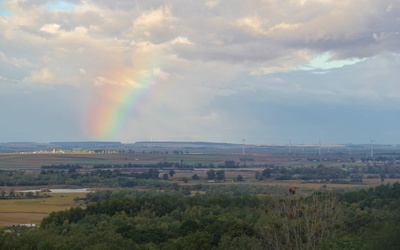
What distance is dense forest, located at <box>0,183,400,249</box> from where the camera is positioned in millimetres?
29797

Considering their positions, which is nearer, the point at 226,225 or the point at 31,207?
the point at 226,225

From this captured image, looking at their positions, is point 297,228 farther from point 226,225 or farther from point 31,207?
point 31,207

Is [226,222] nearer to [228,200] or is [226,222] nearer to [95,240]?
[95,240]

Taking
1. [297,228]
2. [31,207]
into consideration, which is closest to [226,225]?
[297,228]

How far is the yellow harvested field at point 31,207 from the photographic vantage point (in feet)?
186

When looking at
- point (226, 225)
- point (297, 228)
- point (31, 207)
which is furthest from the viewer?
point (31, 207)

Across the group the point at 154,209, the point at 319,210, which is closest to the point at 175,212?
the point at 154,209

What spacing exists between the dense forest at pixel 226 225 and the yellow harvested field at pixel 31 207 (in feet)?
26.5

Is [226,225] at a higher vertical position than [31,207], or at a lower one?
higher

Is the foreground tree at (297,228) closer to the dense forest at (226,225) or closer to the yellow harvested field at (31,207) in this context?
the dense forest at (226,225)

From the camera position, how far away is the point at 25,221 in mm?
56094

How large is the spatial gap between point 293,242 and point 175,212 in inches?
911

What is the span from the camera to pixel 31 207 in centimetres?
6819

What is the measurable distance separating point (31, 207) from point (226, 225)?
3569cm
